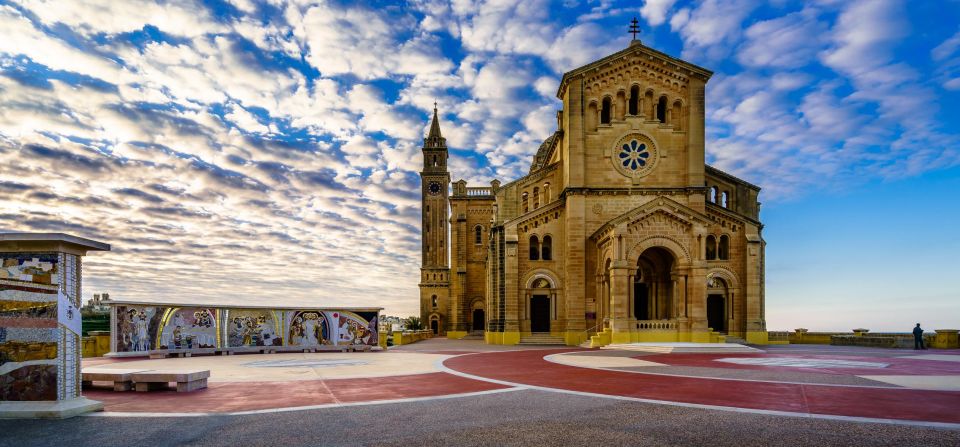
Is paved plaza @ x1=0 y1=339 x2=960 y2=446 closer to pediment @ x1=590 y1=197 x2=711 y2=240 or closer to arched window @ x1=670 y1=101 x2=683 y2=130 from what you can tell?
pediment @ x1=590 y1=197 x2=711 y2=240

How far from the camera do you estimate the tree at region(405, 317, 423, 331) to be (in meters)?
68.4

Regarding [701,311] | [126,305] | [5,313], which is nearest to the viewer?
[5,313]

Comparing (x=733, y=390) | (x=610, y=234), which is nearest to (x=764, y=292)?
(x=610, y=234)

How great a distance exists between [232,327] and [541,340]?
21.0 m

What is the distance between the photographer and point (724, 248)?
41719 millimetres

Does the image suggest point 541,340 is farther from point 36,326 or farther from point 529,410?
point 36,326

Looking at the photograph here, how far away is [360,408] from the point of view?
38.1ft

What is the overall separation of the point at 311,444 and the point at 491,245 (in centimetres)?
3473

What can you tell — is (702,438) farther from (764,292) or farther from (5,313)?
(764,292)

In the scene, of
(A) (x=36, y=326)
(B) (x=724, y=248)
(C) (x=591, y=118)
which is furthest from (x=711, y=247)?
(A) (x=36, y=326)

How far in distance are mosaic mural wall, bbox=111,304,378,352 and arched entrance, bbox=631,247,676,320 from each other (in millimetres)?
20097

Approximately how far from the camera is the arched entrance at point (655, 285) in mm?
40188

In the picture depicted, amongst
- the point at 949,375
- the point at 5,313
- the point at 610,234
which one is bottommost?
the point at 949,375

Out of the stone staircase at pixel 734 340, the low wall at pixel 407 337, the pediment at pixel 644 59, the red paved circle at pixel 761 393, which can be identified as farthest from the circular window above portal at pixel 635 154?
the red paved circle at pixel 761 393
